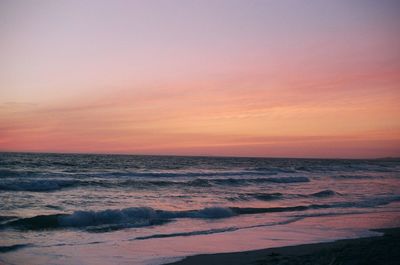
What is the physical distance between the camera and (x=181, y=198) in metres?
20.8

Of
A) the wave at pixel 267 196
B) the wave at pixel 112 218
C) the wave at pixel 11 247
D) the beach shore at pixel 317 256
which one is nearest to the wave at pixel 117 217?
the wave at pixel 112 218

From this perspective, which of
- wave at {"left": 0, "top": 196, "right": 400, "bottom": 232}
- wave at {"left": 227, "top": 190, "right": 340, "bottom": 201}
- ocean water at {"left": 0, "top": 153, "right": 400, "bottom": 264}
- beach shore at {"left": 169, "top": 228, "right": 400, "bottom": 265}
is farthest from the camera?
wave at {"left": 227, "top": 190, "right": 340, "bottom": 201}

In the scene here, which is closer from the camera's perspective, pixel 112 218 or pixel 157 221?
pixel 157 221

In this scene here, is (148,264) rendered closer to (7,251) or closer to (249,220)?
(7,251)

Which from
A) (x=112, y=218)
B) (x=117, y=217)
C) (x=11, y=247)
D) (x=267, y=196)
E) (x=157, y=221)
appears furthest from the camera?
(x=267, y=196)

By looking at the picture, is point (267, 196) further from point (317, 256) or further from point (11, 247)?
point (11, 247)

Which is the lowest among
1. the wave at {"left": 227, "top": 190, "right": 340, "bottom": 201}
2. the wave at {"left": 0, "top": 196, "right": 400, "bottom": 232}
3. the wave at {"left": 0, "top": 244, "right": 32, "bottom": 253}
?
the wave at {"left": 227, "top": 190, "right": 340, "bottom": 201}

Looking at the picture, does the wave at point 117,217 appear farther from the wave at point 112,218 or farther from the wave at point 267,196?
the wave at point 267,196

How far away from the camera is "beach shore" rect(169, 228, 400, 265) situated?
7.35m

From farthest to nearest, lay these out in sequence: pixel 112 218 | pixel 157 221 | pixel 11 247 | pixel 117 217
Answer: pixel 117 217 → pixel 112 218 → pixel 157 221 → pixel 11 247

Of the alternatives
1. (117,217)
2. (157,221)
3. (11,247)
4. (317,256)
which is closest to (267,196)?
(157,221)

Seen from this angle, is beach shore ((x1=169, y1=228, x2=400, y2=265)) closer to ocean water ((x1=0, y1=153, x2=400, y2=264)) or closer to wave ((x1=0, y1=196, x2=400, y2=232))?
ocean water ((x1=0, y1=153, x2=400, y2=264))

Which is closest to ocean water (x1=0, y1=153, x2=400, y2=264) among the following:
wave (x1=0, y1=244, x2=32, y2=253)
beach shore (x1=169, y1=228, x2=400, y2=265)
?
wave (x1=0, y1=244, x2=32, y2=253)

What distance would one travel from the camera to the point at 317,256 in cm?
798
